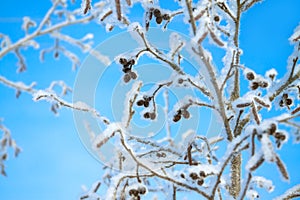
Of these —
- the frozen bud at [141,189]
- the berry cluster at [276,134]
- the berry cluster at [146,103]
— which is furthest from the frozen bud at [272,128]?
the berry cluster at [146,103]

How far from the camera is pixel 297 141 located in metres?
3.04

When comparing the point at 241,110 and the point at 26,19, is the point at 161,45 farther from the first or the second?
the point at 26,19

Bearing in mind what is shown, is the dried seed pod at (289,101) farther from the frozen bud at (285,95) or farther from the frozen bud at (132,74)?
the frozen bud at (132,74)

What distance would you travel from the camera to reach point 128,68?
2.07m

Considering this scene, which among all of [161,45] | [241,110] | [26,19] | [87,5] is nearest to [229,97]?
[241,110]

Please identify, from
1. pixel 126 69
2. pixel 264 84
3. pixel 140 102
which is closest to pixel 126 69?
pixel 126 69

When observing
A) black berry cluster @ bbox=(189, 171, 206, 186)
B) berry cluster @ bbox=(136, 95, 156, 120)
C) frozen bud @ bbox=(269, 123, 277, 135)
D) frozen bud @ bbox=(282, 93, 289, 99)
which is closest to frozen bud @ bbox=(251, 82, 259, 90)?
frozen bud @ bbox=(282, 93, 289, 99)

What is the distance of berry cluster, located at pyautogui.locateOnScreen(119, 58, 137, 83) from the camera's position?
206cm

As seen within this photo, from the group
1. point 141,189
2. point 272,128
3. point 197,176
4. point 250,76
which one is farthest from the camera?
point 250,76

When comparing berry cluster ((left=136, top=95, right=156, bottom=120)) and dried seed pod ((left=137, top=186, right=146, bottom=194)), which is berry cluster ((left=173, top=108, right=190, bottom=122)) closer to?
berry cluster ((left=136, top=95, right=156, bottom=120))

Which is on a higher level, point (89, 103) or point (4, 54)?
point (4, 54)

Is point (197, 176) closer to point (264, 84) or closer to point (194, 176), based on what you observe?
point (194, 176)

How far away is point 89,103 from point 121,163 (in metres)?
0.44

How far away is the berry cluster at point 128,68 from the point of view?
2.06 m
